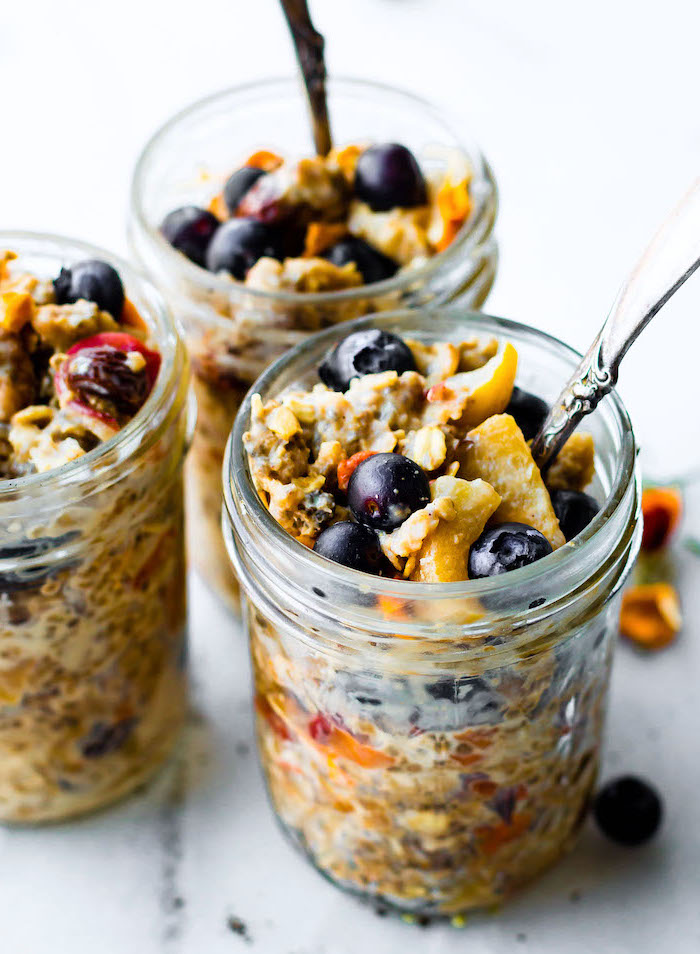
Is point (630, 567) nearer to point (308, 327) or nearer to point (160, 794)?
point (308, 327)

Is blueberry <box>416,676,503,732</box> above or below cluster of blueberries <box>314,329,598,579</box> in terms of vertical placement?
below

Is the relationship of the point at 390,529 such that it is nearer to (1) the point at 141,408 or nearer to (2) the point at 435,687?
(2) the point at 435,687

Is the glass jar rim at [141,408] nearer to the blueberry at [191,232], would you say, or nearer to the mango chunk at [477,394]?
the blueberry at [191,232]

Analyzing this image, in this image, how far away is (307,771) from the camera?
1.27 m

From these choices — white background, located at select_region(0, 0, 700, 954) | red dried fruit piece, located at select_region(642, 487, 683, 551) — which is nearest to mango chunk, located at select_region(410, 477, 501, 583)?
white background, located at select_region(0, 0, 700, 954)

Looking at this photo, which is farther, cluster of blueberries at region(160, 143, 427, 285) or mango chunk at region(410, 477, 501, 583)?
cluster of blueberries at region(160, 143, 427, 285)

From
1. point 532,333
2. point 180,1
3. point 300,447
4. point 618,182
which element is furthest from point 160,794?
point 180,1

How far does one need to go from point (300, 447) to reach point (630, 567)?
0.32 m

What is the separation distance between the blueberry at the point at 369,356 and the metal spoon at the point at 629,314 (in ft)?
0.49

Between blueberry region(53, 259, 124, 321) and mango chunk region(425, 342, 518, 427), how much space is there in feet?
1.18

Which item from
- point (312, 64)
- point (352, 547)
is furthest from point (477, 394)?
point (312, 64)

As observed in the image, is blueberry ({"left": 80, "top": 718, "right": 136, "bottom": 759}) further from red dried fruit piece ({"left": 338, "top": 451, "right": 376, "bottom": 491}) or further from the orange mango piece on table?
the orange mango piece on table

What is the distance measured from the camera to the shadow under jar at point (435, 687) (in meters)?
1.04

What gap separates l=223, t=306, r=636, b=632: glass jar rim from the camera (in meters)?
1.00
